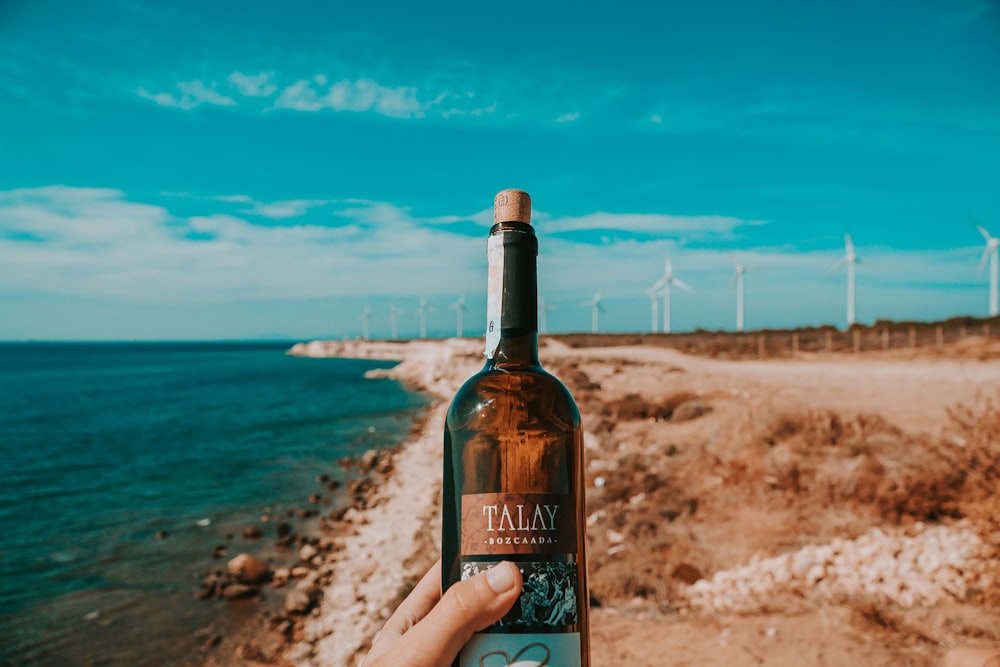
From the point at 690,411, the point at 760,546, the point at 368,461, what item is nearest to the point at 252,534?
the point at 368,461

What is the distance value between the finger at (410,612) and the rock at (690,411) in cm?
1464

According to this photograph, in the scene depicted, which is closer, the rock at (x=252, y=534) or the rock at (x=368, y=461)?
the rock at (x=252, y=534)

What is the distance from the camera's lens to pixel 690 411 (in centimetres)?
1611

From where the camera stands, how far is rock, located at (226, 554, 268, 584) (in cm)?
1181

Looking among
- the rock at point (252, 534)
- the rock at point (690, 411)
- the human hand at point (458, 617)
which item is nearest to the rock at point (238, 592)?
the rock at point (252, 534)

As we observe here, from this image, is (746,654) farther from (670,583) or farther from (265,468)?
(265,468)

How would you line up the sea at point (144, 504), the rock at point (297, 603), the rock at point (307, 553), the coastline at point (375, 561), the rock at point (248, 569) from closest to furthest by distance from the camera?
the coastline at point (375, 561), the rock at point (297, 603), the sea at point (144, 504), the rock at point (248, 569), the rock at point (307, 553)

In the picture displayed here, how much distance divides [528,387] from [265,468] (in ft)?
74.1

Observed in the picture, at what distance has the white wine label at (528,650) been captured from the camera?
5.02 feet

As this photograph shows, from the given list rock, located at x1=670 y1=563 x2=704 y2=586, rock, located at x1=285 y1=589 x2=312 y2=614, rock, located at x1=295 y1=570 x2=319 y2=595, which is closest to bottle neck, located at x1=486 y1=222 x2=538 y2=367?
rock, located at x1=670 y1=563 x2=704 y2=586

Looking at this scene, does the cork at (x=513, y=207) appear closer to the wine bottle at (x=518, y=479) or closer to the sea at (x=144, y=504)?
the wine bottle at (x=518, y=479)

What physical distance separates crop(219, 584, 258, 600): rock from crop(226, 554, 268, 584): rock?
266 mm

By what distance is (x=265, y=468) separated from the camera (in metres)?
22.3

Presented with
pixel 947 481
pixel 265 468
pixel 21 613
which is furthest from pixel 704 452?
pixel 265 468
